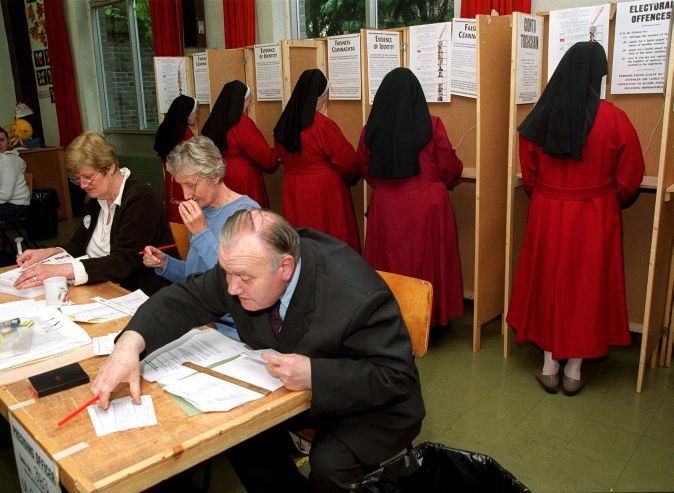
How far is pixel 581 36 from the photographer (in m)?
3.20

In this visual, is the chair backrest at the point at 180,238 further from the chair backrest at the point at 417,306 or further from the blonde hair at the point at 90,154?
the chair backrest at the point at 417,306

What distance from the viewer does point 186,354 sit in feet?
5.72

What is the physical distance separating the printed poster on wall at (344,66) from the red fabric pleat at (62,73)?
513cm

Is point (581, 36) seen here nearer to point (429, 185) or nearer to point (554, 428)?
point (429, 185)

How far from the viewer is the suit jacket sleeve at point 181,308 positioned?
1.70m

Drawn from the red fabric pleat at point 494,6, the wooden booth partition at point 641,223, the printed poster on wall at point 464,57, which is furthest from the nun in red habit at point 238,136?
the wooden booth partition at point 641,223

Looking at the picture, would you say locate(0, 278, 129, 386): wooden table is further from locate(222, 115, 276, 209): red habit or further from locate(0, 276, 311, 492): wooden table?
locate(222, 115, 276, 209): red habit

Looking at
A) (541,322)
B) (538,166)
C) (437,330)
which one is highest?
(538,166)

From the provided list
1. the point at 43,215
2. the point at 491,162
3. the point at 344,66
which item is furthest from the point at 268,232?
the point at 43,215

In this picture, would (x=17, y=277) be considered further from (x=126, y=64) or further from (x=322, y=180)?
(x=126, y=64)

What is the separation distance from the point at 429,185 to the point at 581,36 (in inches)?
44.5

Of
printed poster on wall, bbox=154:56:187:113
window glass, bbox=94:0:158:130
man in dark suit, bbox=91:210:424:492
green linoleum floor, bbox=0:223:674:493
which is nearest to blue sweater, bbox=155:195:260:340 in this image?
man in dark suit, bbox=91:210:424:492

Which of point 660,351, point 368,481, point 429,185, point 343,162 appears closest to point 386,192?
point 429,185

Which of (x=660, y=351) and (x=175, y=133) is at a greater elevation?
(x=175, y=133)
